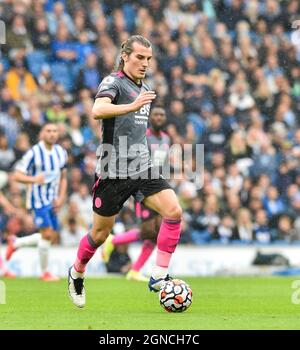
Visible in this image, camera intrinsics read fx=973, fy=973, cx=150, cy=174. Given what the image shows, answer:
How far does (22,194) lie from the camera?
17.0 metres

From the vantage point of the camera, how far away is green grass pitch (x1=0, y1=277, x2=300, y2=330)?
25.9ft

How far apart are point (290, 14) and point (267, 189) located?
626 cm

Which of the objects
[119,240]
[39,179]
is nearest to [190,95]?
[119,240]

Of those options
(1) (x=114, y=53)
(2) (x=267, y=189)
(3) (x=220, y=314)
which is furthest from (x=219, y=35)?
(3) (x=220, y=314)

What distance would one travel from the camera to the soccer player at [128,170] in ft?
29.7

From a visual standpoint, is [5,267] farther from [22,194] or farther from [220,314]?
[220,314]

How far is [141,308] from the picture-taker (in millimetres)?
9578

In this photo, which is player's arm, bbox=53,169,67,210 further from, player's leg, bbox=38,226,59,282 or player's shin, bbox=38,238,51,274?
player's shin, bbox=38,238,51,274

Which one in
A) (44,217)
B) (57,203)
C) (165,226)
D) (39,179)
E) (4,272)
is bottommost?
(165,226)

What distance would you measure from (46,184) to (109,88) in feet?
19.4

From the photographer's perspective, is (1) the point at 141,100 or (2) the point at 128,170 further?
(2) the point at 128,170

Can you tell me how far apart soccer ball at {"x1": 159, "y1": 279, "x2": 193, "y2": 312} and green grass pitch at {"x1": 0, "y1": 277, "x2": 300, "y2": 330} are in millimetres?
101

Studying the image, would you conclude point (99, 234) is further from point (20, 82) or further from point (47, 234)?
point (20, 82)

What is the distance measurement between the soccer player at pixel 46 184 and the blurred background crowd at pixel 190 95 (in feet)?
5.21
